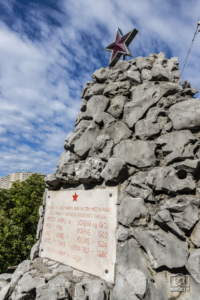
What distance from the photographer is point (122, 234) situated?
2562mm

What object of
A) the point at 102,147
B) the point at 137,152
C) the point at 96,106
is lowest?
the point at 137,152

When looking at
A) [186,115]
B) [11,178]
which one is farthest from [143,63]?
[11,178]

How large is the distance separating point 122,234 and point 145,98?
1.98 m

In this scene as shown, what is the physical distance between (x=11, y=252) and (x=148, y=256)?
6.13m

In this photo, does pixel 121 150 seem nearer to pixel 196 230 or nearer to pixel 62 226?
pixel 196 230

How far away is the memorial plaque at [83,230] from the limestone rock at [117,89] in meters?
1.71

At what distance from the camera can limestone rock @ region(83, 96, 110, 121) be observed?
12.2 feet

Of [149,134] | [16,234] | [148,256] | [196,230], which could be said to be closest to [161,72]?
[149,134]

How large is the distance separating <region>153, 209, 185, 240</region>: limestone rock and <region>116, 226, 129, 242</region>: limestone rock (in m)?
0.40

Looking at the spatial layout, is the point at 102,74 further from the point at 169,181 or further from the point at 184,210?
the point at 184,210

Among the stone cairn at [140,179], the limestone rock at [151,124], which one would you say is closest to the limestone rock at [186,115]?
the stone cairn at [140,179]

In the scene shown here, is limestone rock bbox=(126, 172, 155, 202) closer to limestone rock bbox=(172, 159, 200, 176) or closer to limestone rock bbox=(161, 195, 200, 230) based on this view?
limestone rock bbox=(161, 195, 200, 230)

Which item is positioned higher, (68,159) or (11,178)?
(11,178)

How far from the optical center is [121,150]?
3078 millimetres
